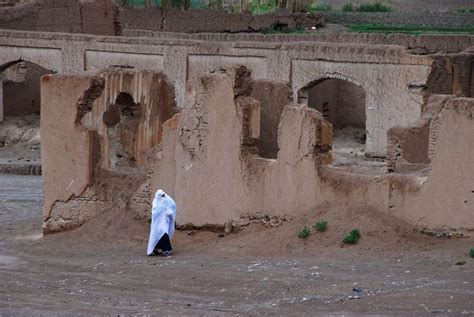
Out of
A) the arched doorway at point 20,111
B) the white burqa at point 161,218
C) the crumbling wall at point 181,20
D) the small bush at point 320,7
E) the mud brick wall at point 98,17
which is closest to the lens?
the white burqa at point 161,218

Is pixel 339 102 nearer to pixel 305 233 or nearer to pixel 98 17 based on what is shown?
pixel 98 17

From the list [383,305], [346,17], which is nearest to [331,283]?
[383,305]

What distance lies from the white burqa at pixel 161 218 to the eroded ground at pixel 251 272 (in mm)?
260

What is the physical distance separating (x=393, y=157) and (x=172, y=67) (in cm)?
1420

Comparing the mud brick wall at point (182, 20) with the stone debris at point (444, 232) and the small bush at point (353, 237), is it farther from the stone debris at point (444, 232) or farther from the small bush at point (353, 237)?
the stone debris at point (444, 232)

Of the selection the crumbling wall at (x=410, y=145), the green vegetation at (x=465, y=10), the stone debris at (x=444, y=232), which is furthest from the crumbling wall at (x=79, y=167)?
the green vegetation at (x=465, y=10)

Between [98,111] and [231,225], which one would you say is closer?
[231,225]

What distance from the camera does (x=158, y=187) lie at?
17.4 meters

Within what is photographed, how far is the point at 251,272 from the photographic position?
14305 millimetres

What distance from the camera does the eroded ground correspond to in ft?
41.7

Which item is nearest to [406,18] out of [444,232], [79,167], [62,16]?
[62,16]

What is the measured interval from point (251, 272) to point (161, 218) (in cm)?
234

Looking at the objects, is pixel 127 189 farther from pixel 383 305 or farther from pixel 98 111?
pixel 383 305

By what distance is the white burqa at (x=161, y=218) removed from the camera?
16.2 meters
